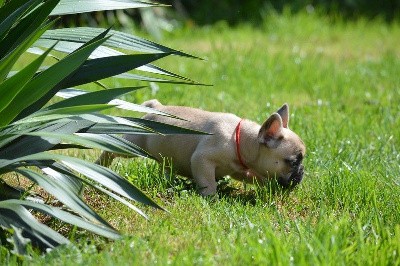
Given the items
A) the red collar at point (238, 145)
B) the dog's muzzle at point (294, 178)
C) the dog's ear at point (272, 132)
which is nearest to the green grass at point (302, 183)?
the dog's muzzle at point (294, 178)

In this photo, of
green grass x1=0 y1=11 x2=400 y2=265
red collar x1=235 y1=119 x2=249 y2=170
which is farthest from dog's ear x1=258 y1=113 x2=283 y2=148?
green grass x1=0 y1=11 x2=400 y2=265

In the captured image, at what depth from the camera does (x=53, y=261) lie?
3766 millimetres

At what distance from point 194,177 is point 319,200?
2.45 ft

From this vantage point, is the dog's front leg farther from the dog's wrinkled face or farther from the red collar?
the dog's wrinkled face

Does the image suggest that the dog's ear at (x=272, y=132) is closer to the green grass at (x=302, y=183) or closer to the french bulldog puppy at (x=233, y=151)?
the french bulldog puppy at (x=233, y=151)

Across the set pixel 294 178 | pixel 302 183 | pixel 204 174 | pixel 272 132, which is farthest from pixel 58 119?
pixel 302 183

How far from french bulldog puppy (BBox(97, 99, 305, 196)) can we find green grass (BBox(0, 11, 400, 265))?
125 mm

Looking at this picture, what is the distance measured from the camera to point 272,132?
5281 millimetres

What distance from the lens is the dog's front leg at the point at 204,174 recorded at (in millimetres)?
5230

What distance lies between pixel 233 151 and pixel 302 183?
1.66ft

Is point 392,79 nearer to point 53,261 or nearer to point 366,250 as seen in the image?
point 366,250

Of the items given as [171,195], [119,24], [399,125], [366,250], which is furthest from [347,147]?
[119,24]

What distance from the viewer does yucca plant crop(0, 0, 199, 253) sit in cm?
394

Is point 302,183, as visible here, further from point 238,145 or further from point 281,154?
point 238,145
